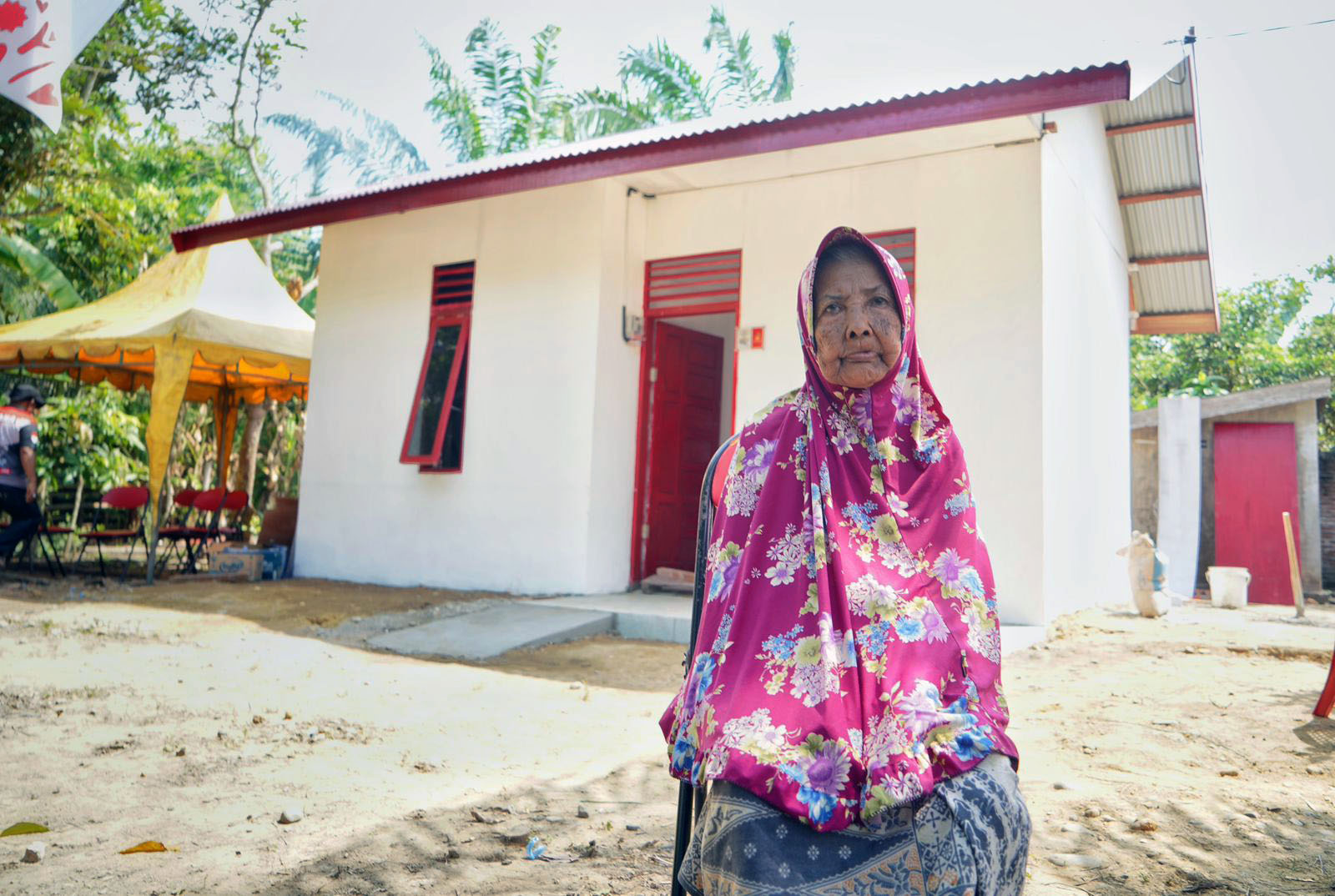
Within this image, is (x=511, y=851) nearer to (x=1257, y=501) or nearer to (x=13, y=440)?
(x=13, y=440)

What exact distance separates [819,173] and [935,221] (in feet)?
3.65

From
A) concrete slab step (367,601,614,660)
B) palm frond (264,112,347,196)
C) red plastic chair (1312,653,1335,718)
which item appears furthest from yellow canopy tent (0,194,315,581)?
palm frond (264,112,347,196)

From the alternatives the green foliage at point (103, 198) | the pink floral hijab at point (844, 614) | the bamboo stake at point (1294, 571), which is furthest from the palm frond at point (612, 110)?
the pink floral hijab at point (844, 614)

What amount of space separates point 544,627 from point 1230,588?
7.74 meters

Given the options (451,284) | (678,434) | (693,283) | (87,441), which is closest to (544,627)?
(678,434)

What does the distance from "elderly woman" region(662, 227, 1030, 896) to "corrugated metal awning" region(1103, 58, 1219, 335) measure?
8085 mm

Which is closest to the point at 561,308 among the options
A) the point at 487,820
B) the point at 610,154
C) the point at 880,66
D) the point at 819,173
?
the point at 610,154

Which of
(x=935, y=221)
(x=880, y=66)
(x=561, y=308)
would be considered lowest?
(x=561, y=308)

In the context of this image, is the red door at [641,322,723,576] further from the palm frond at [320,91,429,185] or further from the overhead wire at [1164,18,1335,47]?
the palm frond at [320,91,429,185]

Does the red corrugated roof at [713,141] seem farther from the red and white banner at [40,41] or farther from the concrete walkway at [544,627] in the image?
the concrete walkway at [544,627]

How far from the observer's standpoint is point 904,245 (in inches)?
283

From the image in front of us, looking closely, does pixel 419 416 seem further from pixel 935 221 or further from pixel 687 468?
pixel 935 221

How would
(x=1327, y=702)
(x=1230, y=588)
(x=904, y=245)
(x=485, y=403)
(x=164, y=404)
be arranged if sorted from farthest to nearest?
1. (x=1230, y=588)
2. (x=164, y=404)
3. (x=485, y=403)
4. (x=904, y=245)
5. (x=1327, y=702)

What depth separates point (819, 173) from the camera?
24.9 ft
